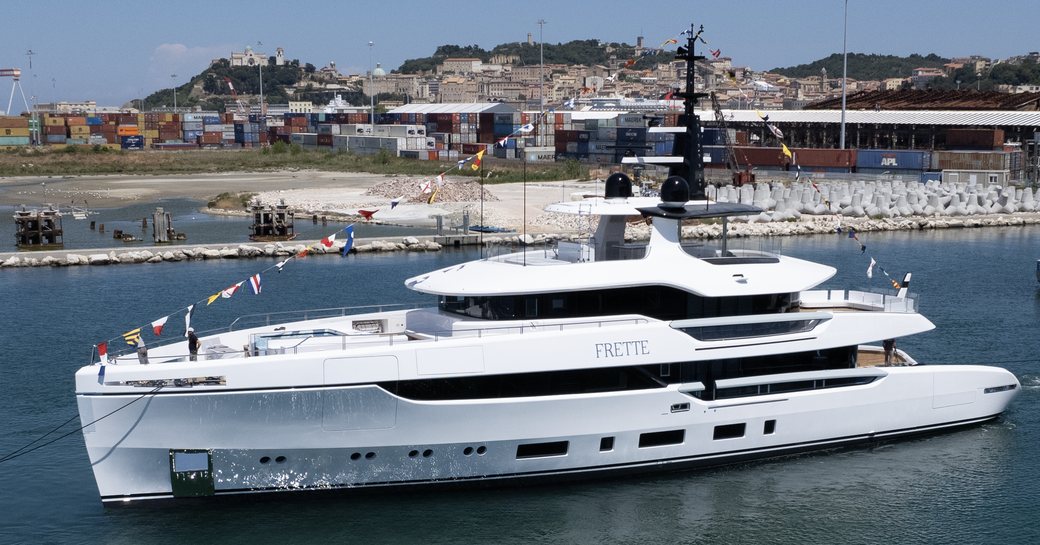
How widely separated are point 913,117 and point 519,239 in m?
51.8

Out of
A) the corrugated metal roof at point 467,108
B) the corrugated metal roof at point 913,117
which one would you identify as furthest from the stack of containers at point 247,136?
the corrugated metal roof at point 913,117

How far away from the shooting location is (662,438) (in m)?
16.9

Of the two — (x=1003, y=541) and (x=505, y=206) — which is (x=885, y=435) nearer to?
(x=1003, y=541)

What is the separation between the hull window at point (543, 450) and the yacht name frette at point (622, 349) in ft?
4.89

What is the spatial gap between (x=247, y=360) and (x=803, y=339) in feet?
29.6

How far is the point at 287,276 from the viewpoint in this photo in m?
37.8

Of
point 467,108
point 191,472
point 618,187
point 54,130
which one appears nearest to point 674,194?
point 618,187

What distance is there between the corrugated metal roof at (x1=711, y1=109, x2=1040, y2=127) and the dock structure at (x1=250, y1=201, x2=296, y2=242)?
116 feet

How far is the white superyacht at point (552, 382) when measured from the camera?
15.2 meters

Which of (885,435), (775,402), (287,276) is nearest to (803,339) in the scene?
(775,402)

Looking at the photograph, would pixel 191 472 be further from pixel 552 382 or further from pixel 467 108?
pixel 467 108

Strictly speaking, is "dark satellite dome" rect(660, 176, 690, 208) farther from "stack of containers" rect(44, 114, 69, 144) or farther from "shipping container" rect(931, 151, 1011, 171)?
"stack of containers" rect(44, 114, 69, 144)

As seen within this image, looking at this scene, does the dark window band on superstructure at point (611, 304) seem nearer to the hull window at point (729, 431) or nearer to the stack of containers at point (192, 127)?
the hull window at point (729, 431)

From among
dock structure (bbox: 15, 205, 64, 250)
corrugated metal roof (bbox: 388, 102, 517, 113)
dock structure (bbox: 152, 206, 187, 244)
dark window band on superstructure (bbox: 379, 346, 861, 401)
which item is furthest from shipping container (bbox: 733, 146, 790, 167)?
dark window band on superstructure (bbox: 379, 346, 861, 401)
